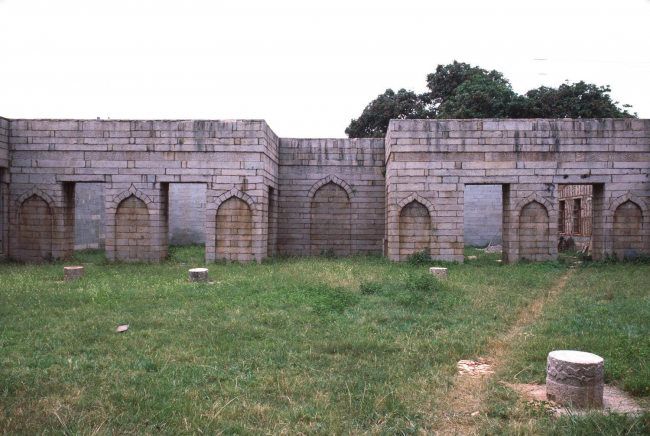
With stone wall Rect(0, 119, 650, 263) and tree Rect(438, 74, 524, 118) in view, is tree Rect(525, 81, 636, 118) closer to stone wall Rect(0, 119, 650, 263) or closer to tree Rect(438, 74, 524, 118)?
tree Rect(438, 74, 524, 118)

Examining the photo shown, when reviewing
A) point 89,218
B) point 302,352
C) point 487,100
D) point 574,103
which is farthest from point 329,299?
point 574,103

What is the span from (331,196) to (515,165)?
19.9 ft

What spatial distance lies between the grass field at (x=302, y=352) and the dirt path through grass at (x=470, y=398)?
0.06ft

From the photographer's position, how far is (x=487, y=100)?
79.9 feet

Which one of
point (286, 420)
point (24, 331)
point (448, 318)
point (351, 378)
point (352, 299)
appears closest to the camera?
point (286, 420)

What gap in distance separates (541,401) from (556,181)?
435 inches

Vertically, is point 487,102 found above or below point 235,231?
above

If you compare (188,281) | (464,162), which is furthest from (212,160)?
(464,162)

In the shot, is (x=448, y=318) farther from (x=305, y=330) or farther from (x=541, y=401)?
(x=541, y=401)

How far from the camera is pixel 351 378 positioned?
4.42 metres

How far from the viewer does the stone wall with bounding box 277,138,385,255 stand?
16.1 meters

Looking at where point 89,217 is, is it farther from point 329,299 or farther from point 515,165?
point 515,165

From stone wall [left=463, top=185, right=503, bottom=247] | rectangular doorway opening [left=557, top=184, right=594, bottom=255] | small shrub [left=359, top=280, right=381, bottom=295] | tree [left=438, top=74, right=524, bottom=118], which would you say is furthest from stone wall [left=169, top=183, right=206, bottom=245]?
rectangular doorway opening [left=557, top=184, right=594, bottom=255]

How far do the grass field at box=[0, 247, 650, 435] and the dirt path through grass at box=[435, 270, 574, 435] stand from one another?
0.02 metres
